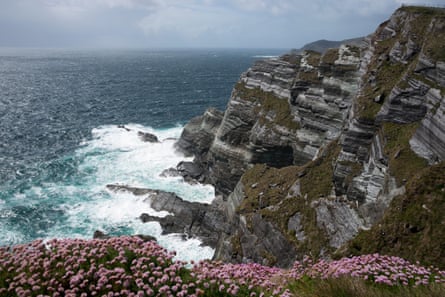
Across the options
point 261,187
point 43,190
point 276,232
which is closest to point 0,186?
point 43,190

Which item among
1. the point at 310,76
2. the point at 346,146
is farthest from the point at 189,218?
the point at 310,76

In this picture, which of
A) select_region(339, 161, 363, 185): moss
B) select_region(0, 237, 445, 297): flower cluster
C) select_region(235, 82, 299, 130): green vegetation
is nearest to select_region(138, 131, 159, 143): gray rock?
select_region(235, 82, 299, 130): green vegetation

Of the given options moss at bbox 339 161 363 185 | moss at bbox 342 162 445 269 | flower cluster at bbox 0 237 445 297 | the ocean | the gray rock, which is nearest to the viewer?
flower cluster at bbox 0 237 445 297

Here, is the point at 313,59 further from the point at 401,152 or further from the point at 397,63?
the point at 401,152

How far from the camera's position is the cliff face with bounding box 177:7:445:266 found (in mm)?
24555

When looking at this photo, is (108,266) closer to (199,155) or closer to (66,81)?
(199,155)

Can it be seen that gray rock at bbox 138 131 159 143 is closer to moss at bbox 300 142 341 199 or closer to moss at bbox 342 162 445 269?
moss at bbox 300 142 341 199

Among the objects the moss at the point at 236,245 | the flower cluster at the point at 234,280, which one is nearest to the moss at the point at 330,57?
the moss at the point at 236,245

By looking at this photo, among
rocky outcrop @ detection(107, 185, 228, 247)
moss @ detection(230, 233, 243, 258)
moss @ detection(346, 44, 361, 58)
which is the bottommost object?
rocky outcrop @ detection(107, 185, 228, 247)

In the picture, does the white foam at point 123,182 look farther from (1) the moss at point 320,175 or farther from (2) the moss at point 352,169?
(2) the moss at point 352,169

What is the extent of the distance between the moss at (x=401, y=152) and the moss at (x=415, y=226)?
4.67 feet

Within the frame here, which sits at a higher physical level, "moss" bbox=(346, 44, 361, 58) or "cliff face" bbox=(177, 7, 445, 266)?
"moss" bbox=(346, 44, 361, 58)

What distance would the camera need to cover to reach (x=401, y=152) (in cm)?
2488

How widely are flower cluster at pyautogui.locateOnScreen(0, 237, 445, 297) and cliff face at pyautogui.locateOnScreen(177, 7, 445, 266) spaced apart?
404 inches
